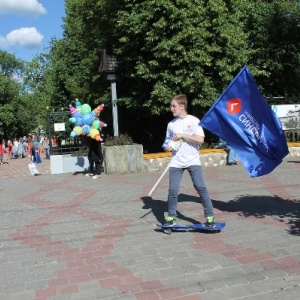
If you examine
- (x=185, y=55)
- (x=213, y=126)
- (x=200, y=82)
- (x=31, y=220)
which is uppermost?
(x=185, y=55)

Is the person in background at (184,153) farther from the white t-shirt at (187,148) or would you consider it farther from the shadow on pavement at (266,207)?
the shadow on pavement at (266,207)

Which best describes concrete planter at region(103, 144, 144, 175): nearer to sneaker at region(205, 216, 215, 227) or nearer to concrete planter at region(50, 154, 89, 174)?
concrete planter at region(50, 154, 89, 174)

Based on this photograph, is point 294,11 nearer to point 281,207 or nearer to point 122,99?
point 122,99

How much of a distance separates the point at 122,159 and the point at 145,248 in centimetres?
705

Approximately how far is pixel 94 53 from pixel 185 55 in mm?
6695

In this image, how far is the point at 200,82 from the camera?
44.8 ft

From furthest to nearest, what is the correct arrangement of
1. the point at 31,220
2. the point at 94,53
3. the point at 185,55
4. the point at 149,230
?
the point at 94,53 < the point at 185,55 < the point at 31,220 < the point at 149,230

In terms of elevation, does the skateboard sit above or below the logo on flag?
below

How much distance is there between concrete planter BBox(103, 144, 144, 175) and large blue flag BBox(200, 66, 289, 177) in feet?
20.5

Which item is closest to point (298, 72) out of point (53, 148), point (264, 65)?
point (264, 65)

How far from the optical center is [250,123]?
5.77 meters

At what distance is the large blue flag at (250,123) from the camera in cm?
571

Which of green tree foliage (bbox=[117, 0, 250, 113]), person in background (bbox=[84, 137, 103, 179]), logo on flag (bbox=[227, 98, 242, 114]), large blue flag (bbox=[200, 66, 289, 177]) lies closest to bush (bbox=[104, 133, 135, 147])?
person in background (bbox=[84, 137, 103, 179])

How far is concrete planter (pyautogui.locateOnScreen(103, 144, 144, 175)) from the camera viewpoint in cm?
1178
